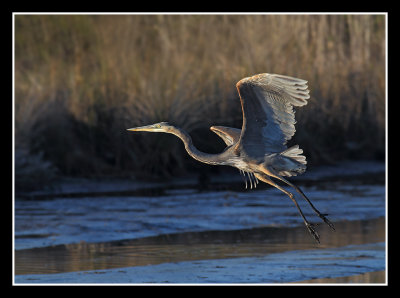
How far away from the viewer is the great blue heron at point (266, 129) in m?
7.24

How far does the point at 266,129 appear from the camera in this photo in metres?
7.68

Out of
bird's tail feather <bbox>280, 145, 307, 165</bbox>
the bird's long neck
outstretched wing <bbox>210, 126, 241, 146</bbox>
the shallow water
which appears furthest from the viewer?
the shallow water

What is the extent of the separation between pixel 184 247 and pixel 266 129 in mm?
3109

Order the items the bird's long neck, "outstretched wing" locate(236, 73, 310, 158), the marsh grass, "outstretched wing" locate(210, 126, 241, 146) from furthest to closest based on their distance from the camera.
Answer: the marsh grass
"outstretched wing" locate(210, 126, 241, 146)
the bird's long neck
"outstretched wing" locate(236, 73, 310, 158)

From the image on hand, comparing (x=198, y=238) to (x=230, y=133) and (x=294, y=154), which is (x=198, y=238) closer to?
(x=230, y=133)

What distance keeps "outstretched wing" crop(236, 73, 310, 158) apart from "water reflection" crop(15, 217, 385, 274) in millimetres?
2368

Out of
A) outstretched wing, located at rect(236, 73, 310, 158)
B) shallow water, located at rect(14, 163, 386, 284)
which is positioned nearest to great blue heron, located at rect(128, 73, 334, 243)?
outstretched wing, located at rect(236, 73, 310, 158)

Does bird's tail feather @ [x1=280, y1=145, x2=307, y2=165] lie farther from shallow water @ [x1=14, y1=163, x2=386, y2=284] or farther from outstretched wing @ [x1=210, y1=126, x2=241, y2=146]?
shallow water @ [x1=14, y1=163, x2=386, y2=284]

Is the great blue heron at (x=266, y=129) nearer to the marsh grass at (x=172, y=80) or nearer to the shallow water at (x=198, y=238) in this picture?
the shallow water at (x=198, y=238)

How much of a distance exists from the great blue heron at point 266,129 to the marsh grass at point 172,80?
7088 mm

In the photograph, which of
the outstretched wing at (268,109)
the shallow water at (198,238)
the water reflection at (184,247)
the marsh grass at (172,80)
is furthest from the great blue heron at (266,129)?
the marsh grass at (172,80)

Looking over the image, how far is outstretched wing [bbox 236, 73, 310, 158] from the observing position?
23.7ft

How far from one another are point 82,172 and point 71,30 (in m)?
6.27

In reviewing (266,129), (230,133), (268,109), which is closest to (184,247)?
(230,133)
